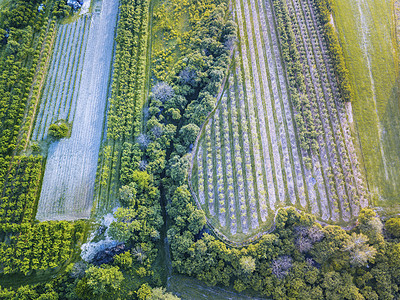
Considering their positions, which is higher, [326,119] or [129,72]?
[129,72]

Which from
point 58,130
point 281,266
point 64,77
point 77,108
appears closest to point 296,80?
point 281,266

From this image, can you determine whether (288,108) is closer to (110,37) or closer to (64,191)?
(110,37)

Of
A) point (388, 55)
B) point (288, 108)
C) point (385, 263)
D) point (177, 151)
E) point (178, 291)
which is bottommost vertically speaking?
point (178, 291)

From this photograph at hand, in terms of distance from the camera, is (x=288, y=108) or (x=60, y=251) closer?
(x=60, y=251)

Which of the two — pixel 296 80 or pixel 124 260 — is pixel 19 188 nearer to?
pixel 124 260

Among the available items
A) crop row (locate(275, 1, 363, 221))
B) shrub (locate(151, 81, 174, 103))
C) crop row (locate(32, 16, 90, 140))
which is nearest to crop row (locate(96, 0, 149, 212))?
shrub (locate(151, 81, 174, 103))

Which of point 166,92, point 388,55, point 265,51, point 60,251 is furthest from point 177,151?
point 388,55

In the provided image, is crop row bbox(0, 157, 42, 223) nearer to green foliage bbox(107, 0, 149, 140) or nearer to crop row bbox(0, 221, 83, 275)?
crop row bbox(0, 221, 83, 275)
